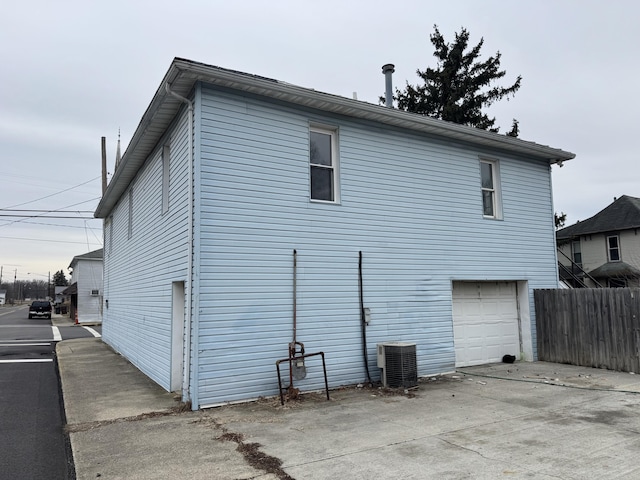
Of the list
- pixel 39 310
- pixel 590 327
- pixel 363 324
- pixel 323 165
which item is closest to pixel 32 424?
pixel 363 324

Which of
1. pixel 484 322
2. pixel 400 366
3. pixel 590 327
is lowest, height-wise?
pixel 400 366

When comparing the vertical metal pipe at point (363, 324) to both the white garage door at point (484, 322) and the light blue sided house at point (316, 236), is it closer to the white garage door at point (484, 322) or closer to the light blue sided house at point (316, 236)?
the light blue sided house at point (316, 236)

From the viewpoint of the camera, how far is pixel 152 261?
9.84 meters

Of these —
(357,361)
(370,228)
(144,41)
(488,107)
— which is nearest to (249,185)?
(370,228)

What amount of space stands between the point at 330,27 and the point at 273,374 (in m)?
8.54

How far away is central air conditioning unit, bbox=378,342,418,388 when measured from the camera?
7.80 metres

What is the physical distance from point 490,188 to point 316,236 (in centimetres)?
524

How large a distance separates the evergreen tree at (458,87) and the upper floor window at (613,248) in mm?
8418

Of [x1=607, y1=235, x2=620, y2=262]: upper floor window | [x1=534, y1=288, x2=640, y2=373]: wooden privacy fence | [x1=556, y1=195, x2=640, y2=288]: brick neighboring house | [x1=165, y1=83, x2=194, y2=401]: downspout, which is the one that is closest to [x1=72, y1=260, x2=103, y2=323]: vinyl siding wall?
[x1=165, y1=83, x2=194, y2=401]: downspout

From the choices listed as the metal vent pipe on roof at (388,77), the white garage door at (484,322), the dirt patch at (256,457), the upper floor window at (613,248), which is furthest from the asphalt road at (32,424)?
the upper floor window at (613,248)

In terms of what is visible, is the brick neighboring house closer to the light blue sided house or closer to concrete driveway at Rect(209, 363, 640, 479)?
the light blue sided house

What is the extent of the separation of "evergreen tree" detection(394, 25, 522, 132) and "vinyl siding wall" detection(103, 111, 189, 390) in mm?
16356

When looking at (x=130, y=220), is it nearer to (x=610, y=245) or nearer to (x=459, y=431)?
(x=459, y=431)

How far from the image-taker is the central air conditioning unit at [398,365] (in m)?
7.80
